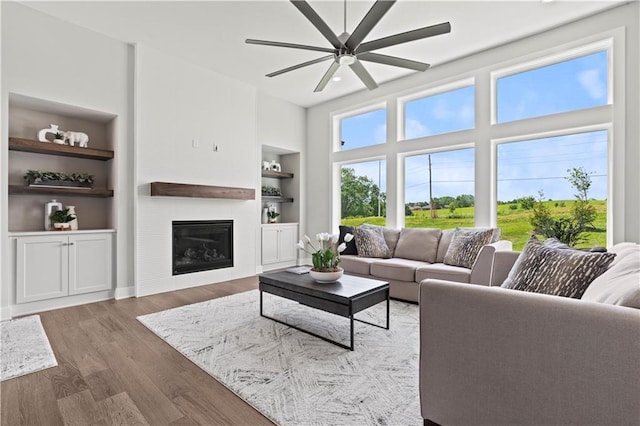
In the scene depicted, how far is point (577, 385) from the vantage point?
111 cm

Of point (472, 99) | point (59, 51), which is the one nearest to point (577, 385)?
point (472, 99)

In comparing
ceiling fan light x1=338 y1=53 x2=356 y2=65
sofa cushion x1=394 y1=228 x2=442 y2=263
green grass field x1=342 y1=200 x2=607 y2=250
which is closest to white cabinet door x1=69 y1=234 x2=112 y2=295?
ceiling fan light x1=338 y1=53 x2=356 y2=65

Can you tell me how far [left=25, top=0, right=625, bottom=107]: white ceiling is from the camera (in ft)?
10.8

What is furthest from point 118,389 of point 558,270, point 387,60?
point 387,60

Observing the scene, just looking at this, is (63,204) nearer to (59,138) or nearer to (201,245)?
(59,138)

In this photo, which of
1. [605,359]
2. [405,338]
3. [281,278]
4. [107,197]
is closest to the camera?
[605,359]

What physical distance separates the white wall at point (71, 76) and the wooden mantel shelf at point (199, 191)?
1.26 feet

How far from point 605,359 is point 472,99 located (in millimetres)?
4157

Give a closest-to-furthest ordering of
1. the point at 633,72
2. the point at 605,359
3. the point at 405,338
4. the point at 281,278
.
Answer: the point at 605,359, the point at 405,338, the point at 281,278, the point at 633,72

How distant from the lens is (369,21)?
2.31 m

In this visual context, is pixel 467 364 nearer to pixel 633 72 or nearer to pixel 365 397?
pixel 365 397

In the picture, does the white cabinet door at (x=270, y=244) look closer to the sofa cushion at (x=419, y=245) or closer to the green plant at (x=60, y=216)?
the sofa cushion at (x=419, y=245)

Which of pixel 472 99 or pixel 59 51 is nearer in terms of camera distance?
pixel 59 51

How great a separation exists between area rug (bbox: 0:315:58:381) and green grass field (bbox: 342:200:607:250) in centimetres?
450
